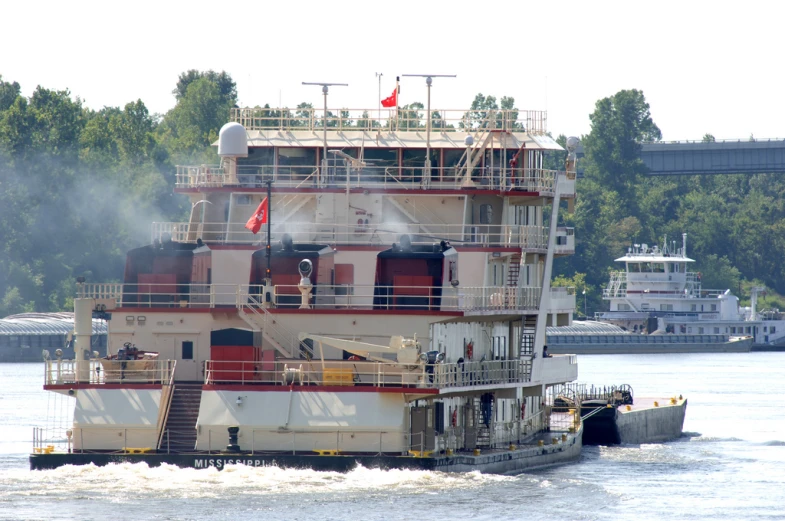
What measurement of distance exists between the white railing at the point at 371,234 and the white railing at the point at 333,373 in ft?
21.0

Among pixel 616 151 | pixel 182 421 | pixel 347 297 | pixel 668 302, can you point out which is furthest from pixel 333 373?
pixel 616 151

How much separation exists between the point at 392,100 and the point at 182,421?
15910 mm

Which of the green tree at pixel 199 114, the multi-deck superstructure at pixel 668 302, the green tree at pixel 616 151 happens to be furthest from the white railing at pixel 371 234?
the green tree at pixel 616 151

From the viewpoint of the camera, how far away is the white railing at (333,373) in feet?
148

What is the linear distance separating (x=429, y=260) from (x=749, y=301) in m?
149

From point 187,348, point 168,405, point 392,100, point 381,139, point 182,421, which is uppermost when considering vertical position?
point 392,100

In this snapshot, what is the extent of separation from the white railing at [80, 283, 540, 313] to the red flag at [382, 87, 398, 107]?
8477 millimetres

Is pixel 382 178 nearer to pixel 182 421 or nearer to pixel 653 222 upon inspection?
pixel 182 421

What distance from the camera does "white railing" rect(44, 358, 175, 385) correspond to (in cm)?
4650

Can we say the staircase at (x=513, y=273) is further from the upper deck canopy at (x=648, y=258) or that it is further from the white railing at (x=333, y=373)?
the upper deck canopy at (x=648, y=258)

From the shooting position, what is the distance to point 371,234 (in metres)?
53.3

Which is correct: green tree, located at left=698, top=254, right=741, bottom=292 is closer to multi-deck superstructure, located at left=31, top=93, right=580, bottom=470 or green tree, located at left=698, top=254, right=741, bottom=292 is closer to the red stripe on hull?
multi-deck superstructure, located at left=31, top=93, right=580, bottom=470

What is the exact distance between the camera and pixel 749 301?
625 feet

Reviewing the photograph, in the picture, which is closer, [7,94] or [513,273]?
[513,273]
